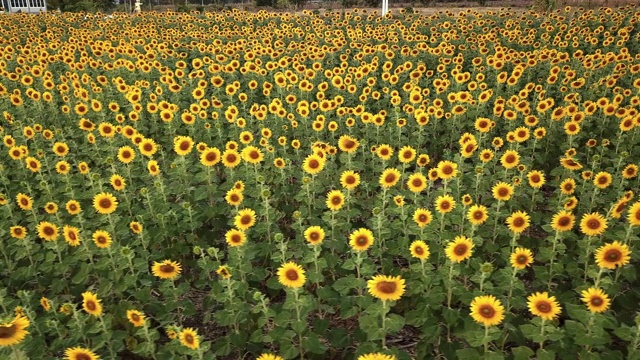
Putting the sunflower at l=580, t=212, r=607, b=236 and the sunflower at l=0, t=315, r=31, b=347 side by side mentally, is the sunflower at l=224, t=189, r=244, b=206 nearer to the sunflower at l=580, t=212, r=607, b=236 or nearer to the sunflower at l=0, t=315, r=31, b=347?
the sunflower at l=0, t=315, r=31, b=347

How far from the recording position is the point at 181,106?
9953 millimetres

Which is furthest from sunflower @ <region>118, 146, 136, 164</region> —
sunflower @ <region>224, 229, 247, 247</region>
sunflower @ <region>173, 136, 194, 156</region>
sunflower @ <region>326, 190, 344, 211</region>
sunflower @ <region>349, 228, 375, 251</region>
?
sunflower @ <region>349, 228, 375, 251</region>

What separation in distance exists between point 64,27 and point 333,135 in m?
19.2

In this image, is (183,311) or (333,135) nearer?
(183,311)

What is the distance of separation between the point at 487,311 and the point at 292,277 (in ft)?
4.94

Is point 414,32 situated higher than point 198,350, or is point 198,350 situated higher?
point 414,32

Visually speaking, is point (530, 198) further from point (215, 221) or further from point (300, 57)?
point (300, 57)

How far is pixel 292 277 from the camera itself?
3.84m

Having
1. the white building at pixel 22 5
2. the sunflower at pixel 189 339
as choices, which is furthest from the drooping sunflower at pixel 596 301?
the white building at pixel 22 5

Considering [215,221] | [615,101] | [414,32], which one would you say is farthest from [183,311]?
[414,32]

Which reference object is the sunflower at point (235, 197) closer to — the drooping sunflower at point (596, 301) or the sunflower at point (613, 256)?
the drooping sunflower at point (596, 301)

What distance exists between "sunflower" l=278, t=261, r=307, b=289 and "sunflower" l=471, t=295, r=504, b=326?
1340mm

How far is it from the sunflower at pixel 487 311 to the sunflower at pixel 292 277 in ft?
4.40

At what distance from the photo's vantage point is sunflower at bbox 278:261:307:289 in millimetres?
3807
